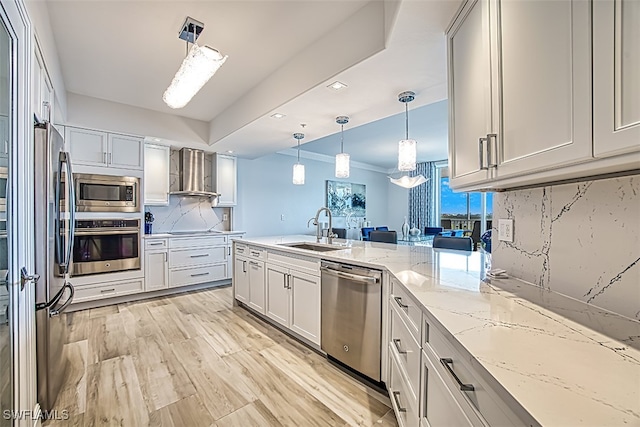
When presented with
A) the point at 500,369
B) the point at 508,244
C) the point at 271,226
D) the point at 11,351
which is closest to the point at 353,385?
the point at 508,244

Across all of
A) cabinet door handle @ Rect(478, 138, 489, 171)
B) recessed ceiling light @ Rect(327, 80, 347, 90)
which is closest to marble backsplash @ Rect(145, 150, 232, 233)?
recessed ceiling light @ Rect(327, 80, 347, 90)

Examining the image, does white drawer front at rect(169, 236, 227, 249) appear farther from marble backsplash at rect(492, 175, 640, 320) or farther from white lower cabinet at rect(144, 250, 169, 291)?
marble backsplash at rect(492, 175, 640, 320)

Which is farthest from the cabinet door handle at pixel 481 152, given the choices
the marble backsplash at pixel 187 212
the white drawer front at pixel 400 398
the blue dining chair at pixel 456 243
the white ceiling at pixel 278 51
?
the marble backsplash at pixel 187 212

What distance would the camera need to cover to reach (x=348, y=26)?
2.10 m

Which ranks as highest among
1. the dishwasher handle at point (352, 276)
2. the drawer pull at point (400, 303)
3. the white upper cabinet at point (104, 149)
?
the white upper cabinet at point (104, 149)

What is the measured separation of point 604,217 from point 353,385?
5.85 ft

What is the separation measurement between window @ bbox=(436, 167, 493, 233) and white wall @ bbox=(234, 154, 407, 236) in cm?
257

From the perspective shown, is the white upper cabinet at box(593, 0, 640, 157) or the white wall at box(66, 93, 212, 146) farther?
the white wall at box(66, 93, 212, 146)

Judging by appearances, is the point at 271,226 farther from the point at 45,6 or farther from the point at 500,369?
the point at 500,369

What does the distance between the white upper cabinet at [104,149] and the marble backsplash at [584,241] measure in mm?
4367

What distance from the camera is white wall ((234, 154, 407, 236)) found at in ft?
18.2

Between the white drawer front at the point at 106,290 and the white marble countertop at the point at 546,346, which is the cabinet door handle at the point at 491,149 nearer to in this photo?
the white marble countertop at the point at 546,346

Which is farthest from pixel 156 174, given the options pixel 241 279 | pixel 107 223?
pixel 241 279

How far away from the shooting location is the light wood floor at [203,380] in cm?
176
